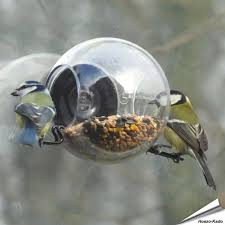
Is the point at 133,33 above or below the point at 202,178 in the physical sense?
above

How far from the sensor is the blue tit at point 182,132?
2029mm

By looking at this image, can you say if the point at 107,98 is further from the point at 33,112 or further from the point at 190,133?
the point at 190,133

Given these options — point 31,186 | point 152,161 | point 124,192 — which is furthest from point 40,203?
point 152,161

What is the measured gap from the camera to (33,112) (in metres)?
1.77

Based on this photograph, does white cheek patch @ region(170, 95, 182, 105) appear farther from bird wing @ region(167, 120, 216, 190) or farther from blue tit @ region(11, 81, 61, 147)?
blue tit @ region(11, 81, 61, 147)

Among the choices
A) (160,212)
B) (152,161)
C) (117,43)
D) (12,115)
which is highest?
(117,43)

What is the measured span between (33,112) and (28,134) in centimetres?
6

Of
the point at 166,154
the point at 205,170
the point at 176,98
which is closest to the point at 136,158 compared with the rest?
the point at 166,154

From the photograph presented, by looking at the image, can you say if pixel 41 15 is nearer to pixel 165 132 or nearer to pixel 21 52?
pixel 21 52

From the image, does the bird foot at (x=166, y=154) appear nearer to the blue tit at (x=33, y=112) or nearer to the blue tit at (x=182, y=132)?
the blue tit at (x=182, y=132)

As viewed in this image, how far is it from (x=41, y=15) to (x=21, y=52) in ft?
0.46

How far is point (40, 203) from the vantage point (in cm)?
230

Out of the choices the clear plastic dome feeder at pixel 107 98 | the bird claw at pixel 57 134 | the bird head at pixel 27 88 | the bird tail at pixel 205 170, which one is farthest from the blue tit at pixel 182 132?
the bird head at pixel 27 88

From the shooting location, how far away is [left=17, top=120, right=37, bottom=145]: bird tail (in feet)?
5.87
